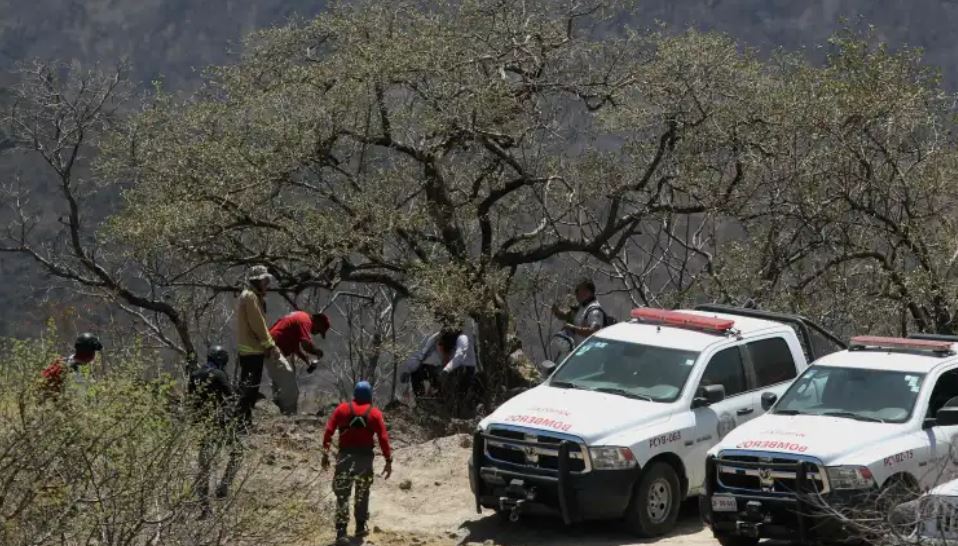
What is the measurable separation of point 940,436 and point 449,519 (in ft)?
14.3

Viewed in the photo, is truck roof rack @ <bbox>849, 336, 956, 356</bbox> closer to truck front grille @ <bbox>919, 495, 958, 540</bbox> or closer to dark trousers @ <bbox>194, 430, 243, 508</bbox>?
truck front grille @ <bbox>919, 495, 958, 540</bbox>

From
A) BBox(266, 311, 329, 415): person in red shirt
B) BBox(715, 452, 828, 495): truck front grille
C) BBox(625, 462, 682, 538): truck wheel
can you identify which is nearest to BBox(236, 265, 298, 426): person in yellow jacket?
BBox(266, 311, 329, 415): person in red shirt

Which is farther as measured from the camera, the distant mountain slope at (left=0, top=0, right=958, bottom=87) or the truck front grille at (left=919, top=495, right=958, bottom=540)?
the distant mountain slope at (left=0, top=0, right=958, bottom=87)

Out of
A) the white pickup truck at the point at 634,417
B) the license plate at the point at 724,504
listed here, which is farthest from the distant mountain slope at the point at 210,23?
A: the license plate at the point at 724,504

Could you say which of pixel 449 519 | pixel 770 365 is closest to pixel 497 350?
pixel 449 519

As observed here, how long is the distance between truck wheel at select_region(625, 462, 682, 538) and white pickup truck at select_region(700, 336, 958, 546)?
55 cm

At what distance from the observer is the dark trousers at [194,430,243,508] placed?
34.0 feet

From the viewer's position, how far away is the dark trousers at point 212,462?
10367 millimetres

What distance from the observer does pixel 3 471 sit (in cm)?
914

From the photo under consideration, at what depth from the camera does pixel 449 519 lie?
13.5m

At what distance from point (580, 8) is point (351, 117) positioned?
3873 millimetres

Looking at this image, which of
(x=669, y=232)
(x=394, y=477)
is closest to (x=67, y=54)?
(x=669, y=232)

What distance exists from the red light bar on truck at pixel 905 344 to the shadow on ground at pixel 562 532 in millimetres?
2057

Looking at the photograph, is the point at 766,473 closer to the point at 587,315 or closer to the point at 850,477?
the point at 850,477
